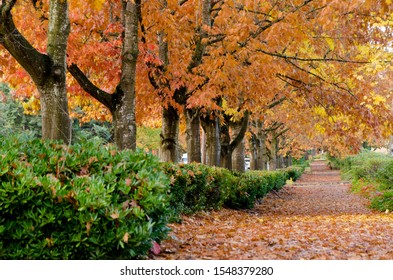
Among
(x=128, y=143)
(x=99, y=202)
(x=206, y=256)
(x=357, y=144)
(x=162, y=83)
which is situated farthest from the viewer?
(x=357, y=144)

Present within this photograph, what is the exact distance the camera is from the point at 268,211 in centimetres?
1438

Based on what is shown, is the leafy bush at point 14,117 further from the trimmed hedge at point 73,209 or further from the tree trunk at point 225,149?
the trimmed hedge at point 73,209

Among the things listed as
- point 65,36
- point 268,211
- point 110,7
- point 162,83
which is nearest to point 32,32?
point 110,7

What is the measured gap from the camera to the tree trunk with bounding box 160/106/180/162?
11.8 metres

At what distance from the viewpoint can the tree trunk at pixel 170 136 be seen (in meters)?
11.8

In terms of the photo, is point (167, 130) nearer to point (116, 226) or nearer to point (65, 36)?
point (65, 36)

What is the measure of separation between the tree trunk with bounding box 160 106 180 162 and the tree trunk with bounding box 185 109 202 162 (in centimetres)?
162

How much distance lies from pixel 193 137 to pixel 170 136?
214 centimetres

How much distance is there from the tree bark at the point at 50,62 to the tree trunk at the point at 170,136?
5094 millimetres

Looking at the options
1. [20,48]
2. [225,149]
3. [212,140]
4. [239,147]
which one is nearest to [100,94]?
[20,48]

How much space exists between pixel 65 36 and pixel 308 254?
15.0 feet

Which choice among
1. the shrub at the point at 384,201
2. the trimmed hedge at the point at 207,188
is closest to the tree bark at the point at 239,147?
the trimmed hedge at the point at 207,188

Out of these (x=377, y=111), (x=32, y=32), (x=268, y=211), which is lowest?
(x=268, y=211)

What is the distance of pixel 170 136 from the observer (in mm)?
11828
